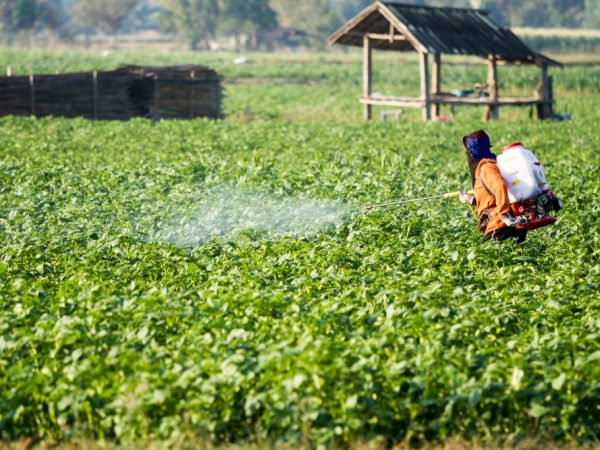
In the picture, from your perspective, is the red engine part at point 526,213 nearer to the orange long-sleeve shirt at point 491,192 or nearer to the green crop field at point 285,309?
the orange long-sleeve shirt at point 491,192

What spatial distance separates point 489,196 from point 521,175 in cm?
51

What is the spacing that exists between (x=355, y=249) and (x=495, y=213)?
165 centimetres

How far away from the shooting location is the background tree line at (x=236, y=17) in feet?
379

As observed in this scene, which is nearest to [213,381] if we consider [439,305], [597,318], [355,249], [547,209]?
[439,305]

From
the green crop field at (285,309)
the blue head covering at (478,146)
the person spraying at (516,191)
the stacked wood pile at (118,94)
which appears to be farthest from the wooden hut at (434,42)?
the person spraying at (516,191)

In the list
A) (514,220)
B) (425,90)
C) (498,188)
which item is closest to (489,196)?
(498,188)

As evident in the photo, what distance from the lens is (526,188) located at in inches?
476

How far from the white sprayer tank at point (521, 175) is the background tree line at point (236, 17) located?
345ft

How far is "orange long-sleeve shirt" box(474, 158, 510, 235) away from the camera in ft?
39.7

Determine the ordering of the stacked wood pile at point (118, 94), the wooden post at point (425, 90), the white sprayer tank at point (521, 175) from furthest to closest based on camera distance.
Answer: the stacked wood pile at point (118, 94) → the wooden post at point (425, 90) → the white sprayer tank at point (521, 175)

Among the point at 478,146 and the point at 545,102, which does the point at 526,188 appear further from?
the point at 545,102

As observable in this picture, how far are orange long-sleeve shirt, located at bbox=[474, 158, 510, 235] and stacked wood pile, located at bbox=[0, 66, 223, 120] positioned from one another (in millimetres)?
24918

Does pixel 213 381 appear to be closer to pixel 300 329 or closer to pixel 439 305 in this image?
pixel 300 329

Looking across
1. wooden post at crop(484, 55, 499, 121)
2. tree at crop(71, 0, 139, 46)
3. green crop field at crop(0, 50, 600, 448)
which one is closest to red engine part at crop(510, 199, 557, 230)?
green crop field at crop(0, 50, 600, 448)
